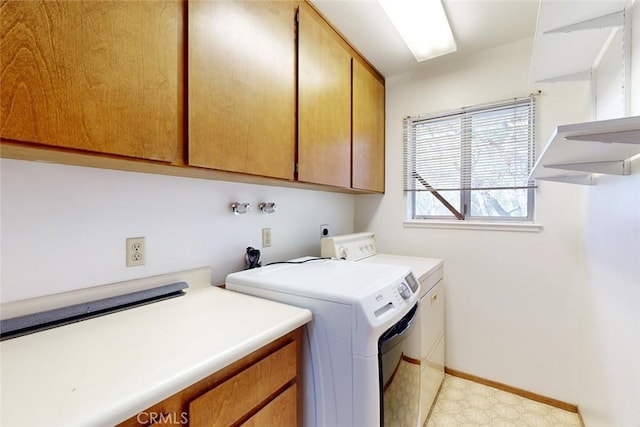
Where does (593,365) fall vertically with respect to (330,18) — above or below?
below

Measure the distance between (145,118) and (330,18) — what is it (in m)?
1.34

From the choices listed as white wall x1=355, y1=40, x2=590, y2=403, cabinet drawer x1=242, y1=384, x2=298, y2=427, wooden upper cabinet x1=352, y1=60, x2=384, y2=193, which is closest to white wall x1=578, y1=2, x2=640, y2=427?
white wall x1=355, y1=40, x2=590, y2=403

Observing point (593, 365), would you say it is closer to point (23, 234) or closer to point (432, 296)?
point (432, 296)

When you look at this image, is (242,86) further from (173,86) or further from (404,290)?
(404,290)

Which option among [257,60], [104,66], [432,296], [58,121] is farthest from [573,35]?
[58,121]

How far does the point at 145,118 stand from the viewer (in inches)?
33.8

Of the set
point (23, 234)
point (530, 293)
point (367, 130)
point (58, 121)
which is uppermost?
point (367, 130)

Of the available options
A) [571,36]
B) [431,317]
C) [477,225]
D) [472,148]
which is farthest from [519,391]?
[571,36]

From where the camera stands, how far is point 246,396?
32.5 inches

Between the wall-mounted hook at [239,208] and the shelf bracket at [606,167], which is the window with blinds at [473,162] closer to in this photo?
the shelf bracket at [606,167]

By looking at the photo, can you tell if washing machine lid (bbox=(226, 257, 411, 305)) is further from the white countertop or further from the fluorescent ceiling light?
the fluorescent ceiling light

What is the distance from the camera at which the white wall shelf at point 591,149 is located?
0.73 metres

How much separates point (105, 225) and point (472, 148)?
2.28 meters

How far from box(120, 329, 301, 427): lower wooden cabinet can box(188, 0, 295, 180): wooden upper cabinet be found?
0.68 m
